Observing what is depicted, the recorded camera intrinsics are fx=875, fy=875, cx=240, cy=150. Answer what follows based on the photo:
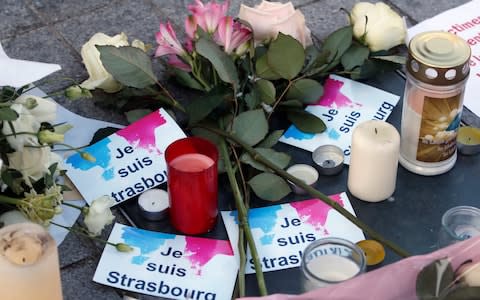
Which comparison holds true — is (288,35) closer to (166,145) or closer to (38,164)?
(166,145)

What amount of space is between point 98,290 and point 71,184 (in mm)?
212

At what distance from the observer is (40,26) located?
66.6 inches

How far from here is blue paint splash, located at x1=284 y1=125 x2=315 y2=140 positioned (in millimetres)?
1424

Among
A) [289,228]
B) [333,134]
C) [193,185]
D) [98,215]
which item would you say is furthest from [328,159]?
[98,215]

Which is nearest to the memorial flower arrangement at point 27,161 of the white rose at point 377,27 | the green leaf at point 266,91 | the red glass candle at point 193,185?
the red glass candle at point 193,185

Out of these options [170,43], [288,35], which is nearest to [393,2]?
[288,35]

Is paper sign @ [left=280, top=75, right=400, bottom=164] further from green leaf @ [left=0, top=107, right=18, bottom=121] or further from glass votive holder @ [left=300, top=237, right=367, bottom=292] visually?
green leaf @ [left=0, top=107, right=18, bottom=121]

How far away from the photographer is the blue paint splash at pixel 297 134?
1.42m

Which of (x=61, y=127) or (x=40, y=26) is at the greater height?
(x=61, y=127)

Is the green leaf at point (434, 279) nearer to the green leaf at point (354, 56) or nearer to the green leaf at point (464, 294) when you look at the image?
the green leaf at point (464, 294)

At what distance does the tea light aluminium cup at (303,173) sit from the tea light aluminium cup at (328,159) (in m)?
0.02

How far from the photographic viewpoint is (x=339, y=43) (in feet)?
4.96

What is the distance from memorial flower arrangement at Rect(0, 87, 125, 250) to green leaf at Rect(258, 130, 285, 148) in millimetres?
304

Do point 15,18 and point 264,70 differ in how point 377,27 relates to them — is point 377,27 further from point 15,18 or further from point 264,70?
point 15,18
